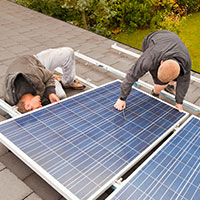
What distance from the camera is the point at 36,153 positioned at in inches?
94.4

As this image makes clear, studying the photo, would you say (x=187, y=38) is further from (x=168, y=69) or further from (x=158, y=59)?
(x=168, y=69)

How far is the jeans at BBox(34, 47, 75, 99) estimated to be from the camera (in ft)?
13.4

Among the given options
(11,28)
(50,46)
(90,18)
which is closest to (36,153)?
(50,46)

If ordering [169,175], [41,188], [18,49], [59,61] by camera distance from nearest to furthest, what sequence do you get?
1. [169,175]
2. [41,188]
3. [59,61]
4. [18,49]

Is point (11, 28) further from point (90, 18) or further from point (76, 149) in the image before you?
point (76, 149)

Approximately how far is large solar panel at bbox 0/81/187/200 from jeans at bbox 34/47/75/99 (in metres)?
0.76

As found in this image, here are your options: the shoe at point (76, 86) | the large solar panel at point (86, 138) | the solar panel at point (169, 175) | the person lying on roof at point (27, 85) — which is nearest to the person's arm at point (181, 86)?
the large solar panel at point (86, 138)

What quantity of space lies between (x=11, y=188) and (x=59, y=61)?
2393 millimetres

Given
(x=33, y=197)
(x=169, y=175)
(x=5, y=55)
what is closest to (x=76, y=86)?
(x=5, y=55)

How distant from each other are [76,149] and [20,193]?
76 cm

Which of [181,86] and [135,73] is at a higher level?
[135,73]

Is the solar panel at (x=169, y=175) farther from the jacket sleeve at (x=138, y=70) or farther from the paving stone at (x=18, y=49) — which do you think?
the paving stone at (x=18, y=49)

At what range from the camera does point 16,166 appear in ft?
9.13

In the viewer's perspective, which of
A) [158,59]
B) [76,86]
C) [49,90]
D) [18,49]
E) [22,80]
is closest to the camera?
[22,80]
